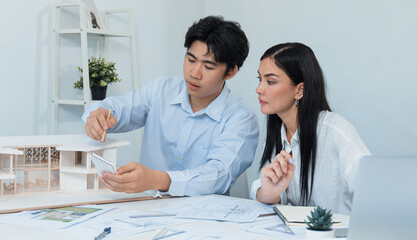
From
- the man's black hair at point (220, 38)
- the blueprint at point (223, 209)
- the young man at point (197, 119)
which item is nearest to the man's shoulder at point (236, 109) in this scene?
the young man at point (197, 119)

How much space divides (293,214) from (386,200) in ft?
1.87

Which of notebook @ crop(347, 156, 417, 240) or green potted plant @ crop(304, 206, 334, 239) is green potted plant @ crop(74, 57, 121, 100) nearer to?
green potted plant @ crop(304, 206, 334, 239)

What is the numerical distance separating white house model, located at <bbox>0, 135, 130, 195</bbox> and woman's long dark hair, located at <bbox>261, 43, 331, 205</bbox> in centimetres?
74

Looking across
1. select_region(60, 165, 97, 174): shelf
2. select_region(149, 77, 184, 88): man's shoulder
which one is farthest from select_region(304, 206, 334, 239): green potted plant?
select_region(149, 77, 184, 88): man's shoulder

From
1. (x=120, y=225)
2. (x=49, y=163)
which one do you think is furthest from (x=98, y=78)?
(x=120, y=225)

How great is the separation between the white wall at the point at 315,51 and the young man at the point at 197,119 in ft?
2.83

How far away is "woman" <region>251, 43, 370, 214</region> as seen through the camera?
176 centimetres

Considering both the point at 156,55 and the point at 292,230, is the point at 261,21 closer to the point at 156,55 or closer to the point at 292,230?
the point at 156,55

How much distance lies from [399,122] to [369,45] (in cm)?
46

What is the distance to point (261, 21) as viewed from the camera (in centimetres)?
335

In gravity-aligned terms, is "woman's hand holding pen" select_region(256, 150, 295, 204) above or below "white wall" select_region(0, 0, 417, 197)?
below

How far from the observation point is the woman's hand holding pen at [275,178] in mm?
1586

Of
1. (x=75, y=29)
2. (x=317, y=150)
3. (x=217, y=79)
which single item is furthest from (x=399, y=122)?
(x=75, y=29)

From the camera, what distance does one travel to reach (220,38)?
2018 millimetres
